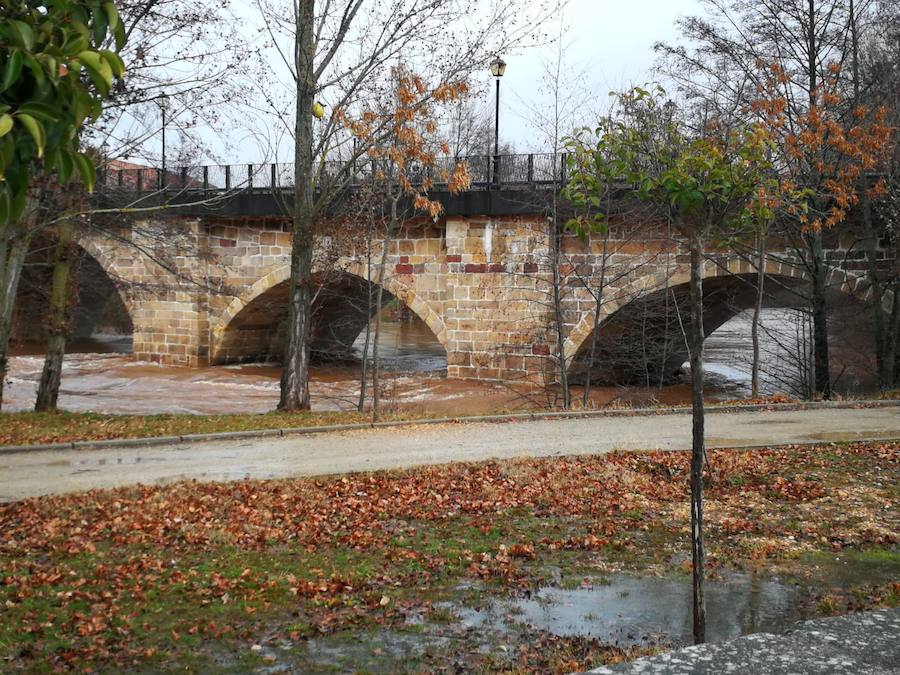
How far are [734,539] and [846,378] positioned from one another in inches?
673

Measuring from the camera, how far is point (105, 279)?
3042 centimetres

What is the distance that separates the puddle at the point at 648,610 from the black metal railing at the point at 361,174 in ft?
28.9

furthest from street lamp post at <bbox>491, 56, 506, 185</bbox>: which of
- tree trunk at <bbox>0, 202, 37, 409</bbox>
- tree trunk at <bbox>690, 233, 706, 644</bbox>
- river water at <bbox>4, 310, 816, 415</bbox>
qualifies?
tree trunk at <bbox>690, 233, 706, 644</bbox>

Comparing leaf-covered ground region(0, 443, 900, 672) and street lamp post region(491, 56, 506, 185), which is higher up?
street lamp post region(491, 56, 506, 185)

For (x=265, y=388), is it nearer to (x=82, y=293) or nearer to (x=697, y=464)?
(x=82, y=293)

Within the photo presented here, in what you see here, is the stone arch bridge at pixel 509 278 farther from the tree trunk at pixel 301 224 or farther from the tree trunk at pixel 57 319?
the tree trunk at pixel 57 319

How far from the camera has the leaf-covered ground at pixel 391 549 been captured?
4.71 meters

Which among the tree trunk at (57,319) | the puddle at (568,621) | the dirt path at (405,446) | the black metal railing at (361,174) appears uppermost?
the black metal railing at (361,174)

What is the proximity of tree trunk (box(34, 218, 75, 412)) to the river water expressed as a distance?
9.00ft

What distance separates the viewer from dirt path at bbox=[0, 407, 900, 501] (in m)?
9.20

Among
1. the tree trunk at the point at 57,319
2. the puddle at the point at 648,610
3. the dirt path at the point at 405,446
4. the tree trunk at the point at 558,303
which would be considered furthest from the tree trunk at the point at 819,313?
the tree trunk at the point at 57,319

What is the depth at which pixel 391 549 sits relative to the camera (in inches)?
254

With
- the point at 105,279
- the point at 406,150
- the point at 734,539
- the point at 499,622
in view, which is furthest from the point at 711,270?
the point at 105,279

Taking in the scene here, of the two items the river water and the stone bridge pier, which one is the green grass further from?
the stone bridge pier
